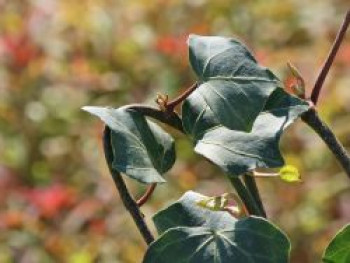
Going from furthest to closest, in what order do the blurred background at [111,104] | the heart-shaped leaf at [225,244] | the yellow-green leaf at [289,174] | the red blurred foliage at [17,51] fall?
the red blurred foliage at [17,51] < the blurred background at [111,104] < the yellow-green leaf at [289,174] < the heart-shaped leaf at [225,244]

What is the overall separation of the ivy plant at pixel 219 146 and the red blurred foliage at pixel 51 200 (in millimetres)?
2026

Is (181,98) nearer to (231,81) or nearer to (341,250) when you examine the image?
(231,81)

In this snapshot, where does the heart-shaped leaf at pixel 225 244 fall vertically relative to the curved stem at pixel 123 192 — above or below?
below

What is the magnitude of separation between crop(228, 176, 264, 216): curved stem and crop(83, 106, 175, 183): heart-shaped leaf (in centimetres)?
5

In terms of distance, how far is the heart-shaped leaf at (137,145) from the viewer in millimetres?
645

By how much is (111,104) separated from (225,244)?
2.51 metres

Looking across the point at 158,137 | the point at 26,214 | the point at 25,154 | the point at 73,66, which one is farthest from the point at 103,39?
the point at 158,137

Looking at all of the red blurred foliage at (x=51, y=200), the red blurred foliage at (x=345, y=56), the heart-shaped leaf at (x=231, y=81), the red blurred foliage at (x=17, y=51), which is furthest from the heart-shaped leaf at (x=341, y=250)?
the red blurred foliage at (x=17, y=51)

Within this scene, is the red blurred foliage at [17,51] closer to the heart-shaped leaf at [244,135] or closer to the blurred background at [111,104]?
the blurred background at [111,104]

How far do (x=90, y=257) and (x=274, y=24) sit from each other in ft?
4.51

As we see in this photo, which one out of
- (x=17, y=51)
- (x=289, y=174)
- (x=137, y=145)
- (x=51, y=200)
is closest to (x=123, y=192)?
(x=137, y=145)

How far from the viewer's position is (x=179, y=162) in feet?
9.60

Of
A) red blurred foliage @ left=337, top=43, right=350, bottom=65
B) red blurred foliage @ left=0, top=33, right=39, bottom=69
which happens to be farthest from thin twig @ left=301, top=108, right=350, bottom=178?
red blurred foliage @ left=0, top=33, right=39, bottom=69

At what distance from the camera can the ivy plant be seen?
25.2 inches
